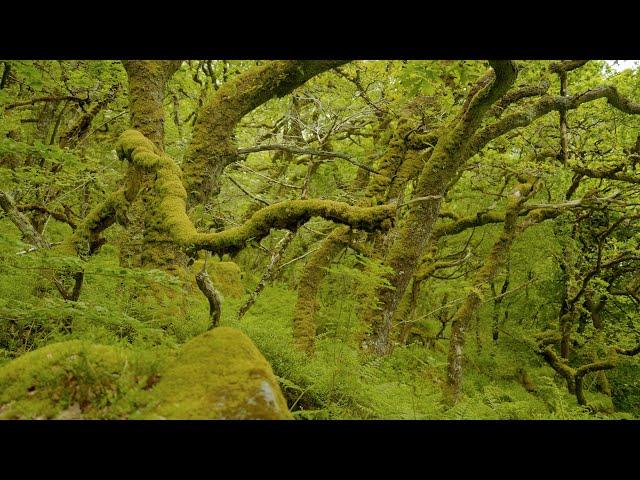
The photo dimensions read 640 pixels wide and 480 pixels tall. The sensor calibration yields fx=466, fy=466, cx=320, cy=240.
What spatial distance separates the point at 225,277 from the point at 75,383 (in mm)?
6753

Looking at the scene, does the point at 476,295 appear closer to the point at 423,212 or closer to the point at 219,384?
the point at 423,212

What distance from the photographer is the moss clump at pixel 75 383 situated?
2.24 meters

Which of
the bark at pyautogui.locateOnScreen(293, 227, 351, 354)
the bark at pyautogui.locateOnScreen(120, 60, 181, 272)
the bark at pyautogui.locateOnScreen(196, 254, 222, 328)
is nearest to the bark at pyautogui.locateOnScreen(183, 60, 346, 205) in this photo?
the bark at pyautogui.locateOnScreen(120, 60, 181, 272)

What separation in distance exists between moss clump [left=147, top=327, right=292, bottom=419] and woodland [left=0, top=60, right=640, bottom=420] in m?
0.01

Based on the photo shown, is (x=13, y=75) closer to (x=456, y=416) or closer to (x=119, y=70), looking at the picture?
(x=119, y=70)

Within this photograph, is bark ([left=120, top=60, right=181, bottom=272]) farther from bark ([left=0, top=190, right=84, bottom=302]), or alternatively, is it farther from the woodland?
bark ([left=0, top=190, right=84, bottom=302])

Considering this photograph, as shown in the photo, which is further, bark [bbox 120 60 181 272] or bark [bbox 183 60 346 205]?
bark [bbox 183 60 346 205]

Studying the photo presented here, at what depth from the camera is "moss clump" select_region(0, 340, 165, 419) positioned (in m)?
2.24

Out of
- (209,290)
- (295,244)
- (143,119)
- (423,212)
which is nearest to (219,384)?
(209,290)

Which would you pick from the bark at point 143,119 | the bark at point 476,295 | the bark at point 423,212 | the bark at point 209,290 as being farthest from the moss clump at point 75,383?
the bark at point 476,295

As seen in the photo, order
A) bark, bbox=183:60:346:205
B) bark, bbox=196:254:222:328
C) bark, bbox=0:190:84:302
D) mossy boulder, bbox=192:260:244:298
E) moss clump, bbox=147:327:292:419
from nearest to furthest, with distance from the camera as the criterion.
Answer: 1. moss clump, bbox=147:327:292:419
2. bark, bbox=196:254:222:328
3. bark, bbox=0:190:84:302
4. bark, bbox=183:60:346:205
5. mossy boulder, bbox=192:260:244:298

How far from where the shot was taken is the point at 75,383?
2367mm
